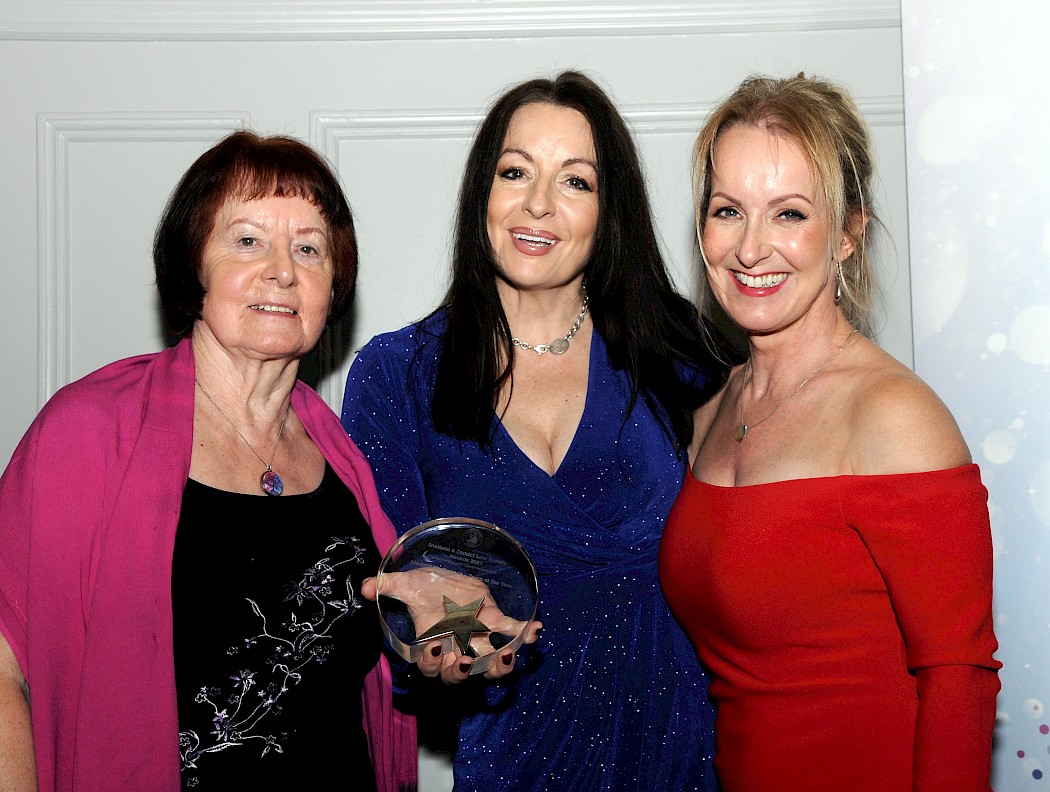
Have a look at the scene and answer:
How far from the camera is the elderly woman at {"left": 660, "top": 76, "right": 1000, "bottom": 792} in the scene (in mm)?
1422

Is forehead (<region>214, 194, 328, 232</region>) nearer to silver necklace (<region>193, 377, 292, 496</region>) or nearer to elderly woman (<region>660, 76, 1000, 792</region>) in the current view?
silver necklace (<region>193, 377, 292, 496</region>)

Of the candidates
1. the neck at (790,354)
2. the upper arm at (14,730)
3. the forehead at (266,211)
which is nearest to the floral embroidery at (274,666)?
the upper arm at (14,730)

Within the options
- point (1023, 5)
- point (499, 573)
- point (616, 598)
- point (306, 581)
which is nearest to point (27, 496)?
point (306, 581)

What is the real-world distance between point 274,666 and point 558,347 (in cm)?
84

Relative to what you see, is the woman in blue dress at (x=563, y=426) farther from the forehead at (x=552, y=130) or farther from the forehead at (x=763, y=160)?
the forehead at (x=763, y=160)

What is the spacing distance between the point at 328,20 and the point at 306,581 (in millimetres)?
1559

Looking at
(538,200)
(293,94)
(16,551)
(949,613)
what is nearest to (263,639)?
(16,551)

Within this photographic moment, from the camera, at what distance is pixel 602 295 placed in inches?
82.0

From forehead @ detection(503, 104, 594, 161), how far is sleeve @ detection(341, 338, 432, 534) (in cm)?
49

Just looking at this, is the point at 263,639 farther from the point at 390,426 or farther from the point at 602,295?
the point at 602,295

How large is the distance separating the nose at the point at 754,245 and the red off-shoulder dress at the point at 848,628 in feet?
1.24

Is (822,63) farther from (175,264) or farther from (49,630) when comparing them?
(49,630)

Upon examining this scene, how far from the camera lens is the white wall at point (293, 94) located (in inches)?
101

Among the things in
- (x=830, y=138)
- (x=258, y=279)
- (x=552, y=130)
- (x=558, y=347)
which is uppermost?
(x=552, y=130)
